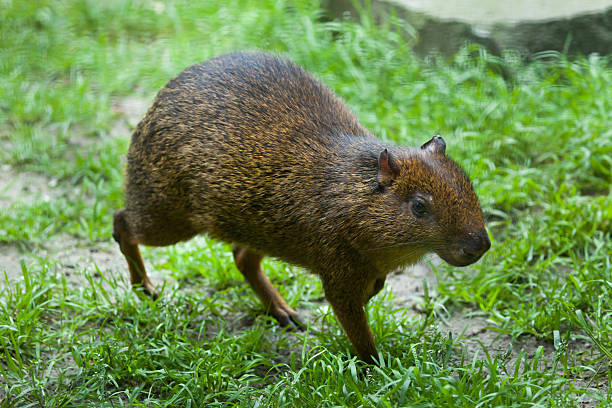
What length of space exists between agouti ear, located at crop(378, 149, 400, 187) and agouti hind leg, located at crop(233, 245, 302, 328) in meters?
1.29

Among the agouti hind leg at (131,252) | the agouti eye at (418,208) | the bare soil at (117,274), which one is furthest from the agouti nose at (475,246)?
the agouti hind leg at (131,252)

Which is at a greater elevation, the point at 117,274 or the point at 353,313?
the point at 353,313

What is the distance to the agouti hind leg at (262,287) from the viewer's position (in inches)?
193

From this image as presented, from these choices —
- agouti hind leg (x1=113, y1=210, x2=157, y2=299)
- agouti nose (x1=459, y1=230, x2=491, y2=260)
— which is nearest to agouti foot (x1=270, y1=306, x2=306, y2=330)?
agouti hind leg (x1=113, y1=210, x2=157, y2=299)

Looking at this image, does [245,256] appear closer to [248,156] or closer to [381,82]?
[248,156]

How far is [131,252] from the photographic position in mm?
4969

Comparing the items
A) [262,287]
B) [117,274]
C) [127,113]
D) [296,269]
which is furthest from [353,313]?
[127,113]

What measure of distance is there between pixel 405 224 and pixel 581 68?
3.92 m

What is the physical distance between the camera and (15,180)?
6516mm

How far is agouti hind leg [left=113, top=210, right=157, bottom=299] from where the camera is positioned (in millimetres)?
4891

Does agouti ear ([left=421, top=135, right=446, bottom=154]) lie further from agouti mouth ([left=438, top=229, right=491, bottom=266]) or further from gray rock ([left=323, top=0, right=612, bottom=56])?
gray rock ([left=323, top=0, right=612, bottom=56])

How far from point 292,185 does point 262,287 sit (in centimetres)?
102

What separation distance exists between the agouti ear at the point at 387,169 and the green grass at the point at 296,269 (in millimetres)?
959

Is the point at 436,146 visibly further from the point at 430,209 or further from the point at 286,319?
the point at 286,319
